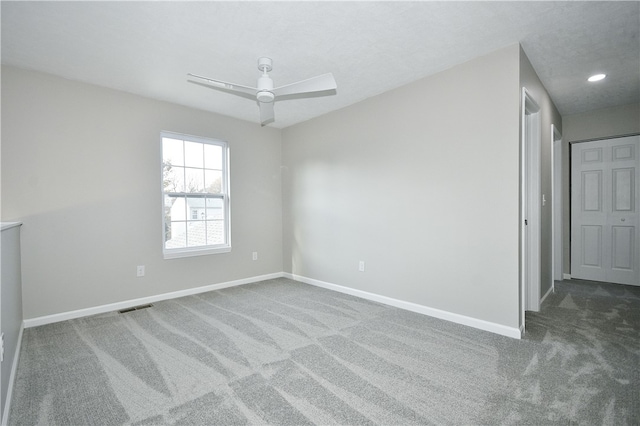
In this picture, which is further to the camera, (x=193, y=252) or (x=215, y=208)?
(x=215, y=208)

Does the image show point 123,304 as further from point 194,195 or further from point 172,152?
point 172,152

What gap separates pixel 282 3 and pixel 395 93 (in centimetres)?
181

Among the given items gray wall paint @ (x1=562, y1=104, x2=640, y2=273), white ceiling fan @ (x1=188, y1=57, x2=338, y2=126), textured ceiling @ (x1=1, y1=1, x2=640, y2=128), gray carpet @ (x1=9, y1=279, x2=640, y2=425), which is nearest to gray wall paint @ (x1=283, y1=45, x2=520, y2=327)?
textured ceiling @ (x1=1, y1=1, x2=640, y2=128)

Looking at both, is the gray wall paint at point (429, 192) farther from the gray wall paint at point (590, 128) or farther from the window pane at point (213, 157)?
the gray wall paint at point (590, 128)

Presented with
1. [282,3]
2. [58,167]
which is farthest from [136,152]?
[282,3]

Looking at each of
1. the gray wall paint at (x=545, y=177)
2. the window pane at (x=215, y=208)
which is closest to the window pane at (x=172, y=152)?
the window pane at (x=215, y=208)

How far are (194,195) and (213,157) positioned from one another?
2.04 feet

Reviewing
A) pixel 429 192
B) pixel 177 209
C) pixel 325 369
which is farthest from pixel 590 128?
pixel 177 209

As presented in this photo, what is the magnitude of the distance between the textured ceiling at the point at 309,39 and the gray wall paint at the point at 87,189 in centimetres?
33

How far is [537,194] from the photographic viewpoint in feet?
10.8

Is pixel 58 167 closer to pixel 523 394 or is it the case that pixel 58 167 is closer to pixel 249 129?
pixel 249 129

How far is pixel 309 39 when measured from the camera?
248cm

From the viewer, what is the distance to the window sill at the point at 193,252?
3.87 metres

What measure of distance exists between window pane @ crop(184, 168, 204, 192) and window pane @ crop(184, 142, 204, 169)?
0.26 feet
